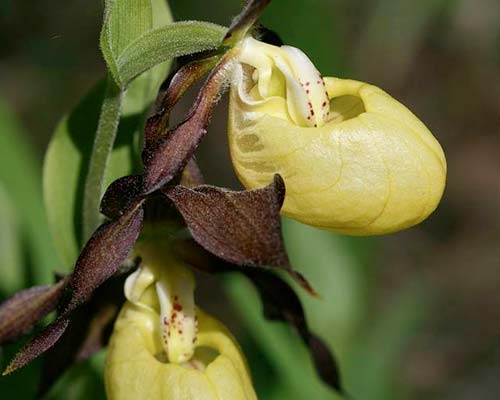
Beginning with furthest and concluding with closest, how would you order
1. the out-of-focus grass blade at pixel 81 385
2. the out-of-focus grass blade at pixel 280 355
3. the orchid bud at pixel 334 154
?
1. the out-of-focus grass blade at pixel 280 355
2. the out-of-focus grass blade at pixel 81 385
3. the orchid bud at pixel 334 154

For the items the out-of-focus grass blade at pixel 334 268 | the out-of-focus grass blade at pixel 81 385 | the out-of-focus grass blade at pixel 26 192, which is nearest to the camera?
the out-of-focus grass blade at pixel 81 385

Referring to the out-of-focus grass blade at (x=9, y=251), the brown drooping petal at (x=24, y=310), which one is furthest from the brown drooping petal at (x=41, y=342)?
the out-of-focus grass blade at (x=9, y=251)

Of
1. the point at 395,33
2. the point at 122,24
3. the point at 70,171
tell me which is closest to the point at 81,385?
the point at 70,171

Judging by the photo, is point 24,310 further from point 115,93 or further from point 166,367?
point 115,93

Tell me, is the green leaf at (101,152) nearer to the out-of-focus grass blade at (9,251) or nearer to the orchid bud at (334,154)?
the orchid bud at (334,154)

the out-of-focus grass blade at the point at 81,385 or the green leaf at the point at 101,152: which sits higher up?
the green leaf at the point at 101,152

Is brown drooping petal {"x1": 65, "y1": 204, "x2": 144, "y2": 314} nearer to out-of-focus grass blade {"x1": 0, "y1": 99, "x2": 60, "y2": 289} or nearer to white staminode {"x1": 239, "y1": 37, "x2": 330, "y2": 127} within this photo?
white staminode {"x1": 239, "y1": 37, "x2": 330, "y2": 127}

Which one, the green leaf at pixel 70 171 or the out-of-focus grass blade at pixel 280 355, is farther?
the out-of-focus grass blade at pixel 280 355
